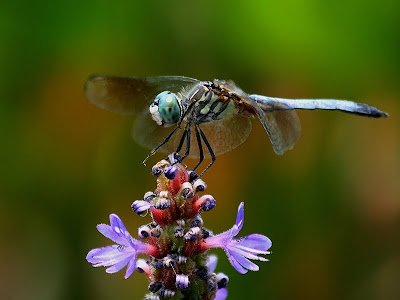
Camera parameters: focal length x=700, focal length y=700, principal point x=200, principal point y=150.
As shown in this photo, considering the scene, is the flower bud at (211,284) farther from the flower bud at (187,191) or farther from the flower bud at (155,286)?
the flower bud at (187,191)

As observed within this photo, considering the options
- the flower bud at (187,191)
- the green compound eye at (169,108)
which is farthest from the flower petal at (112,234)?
the green compound eye at (169,108)

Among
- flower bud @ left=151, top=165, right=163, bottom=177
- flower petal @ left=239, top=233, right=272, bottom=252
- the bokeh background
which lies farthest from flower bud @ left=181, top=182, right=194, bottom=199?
the bokeh background

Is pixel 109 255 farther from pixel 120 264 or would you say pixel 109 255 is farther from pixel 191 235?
pixel 191 235

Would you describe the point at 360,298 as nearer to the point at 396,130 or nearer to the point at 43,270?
the point at 396,130

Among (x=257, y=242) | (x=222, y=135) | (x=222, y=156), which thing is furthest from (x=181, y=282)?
(x=222, y=156)

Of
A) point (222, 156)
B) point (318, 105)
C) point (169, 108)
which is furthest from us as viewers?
point (222, 156)

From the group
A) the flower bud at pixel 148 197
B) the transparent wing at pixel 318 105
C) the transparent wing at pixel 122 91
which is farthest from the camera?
the transparent wing at pixel 122 91

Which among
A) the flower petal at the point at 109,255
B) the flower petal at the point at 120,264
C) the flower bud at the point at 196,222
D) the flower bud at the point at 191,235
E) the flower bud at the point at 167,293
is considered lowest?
the flower bud at the point at 167,293
